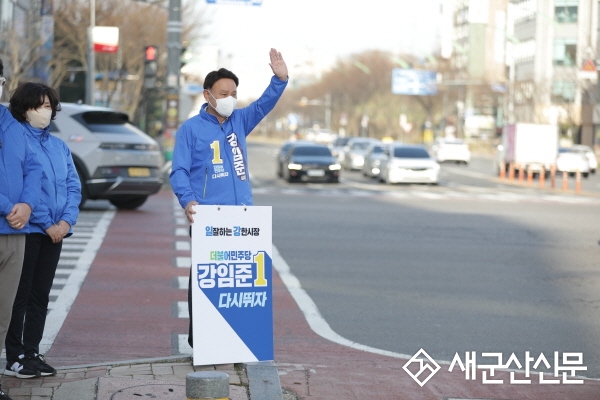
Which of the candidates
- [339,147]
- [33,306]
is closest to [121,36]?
[339,147]

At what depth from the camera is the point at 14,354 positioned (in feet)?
22.3

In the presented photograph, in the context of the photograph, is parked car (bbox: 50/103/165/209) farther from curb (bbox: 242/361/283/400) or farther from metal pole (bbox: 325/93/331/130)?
metal pole (bbox: 325/93/331/130)

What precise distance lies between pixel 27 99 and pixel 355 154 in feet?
149

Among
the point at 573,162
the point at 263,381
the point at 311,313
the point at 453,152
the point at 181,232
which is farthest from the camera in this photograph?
the point at 453,152

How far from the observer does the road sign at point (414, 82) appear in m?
89.8

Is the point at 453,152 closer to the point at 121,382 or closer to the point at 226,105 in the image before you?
the point at 226,105

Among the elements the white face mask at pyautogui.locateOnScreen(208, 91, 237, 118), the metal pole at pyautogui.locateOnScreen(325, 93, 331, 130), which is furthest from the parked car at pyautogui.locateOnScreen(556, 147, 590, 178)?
the metal pole at pyautogui.locateOnScreen(325, 93, 331, 130)

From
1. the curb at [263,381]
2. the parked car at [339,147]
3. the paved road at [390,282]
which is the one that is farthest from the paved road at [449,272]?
the parked car at [339,147]

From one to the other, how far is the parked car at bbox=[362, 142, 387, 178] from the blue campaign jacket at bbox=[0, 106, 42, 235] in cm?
3444

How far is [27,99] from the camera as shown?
6605 mm

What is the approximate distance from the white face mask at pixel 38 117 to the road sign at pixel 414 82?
83652 millimetres

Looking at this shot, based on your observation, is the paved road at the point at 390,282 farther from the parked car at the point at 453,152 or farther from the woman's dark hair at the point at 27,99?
the parked car at the point at 453,152

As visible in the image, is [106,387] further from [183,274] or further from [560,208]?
[560,208]

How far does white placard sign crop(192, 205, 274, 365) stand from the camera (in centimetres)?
674
